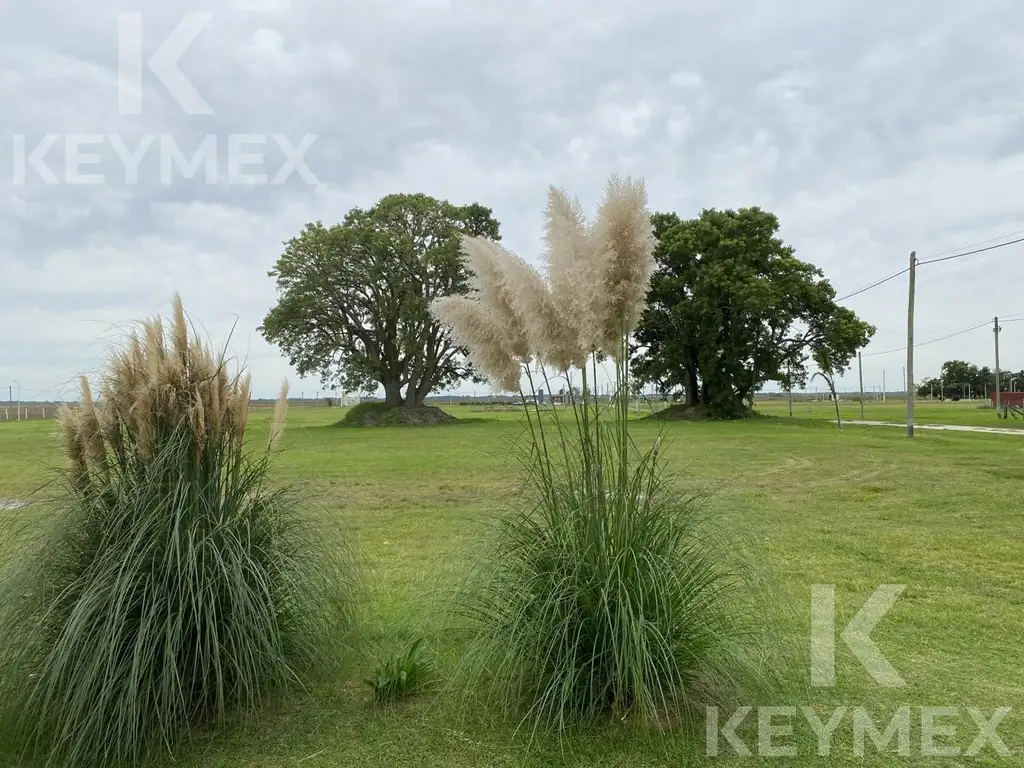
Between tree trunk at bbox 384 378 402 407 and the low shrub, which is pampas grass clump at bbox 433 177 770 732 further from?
tree trunk at bbox 384 378 402 407

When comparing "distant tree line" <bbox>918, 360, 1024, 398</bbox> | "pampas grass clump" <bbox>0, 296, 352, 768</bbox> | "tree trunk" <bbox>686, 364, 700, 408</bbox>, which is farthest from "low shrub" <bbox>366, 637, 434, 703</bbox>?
"distant tree line" <bbox>918, 360, 1024, 398</bbox>

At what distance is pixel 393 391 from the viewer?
102 feet

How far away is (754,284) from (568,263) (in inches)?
967

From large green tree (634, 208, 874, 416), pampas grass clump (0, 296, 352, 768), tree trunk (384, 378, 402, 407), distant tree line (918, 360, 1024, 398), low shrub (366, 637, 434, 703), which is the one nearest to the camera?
pampas grass clump (0, 296, 352, 768)

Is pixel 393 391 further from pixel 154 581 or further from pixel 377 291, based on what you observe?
pixel 154 581

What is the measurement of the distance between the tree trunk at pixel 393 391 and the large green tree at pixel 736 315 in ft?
38.1

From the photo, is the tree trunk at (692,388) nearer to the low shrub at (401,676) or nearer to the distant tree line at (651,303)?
the distant tree line at (651,303)

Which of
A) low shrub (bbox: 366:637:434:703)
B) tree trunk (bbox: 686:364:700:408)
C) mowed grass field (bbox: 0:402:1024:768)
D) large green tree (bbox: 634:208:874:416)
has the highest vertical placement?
large green tree (bbox: 634:208:874:416)

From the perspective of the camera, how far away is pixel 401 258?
97.0ft

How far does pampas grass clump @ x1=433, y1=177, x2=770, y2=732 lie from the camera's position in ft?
7.68

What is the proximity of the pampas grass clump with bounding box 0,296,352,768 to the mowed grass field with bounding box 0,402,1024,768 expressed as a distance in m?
0.21

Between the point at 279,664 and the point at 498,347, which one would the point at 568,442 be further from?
the point at 279,664

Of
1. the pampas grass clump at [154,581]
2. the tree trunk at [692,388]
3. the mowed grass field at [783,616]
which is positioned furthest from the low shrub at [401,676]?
the tree trunk at [692,388]

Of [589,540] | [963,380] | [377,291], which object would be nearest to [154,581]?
[589,540]
